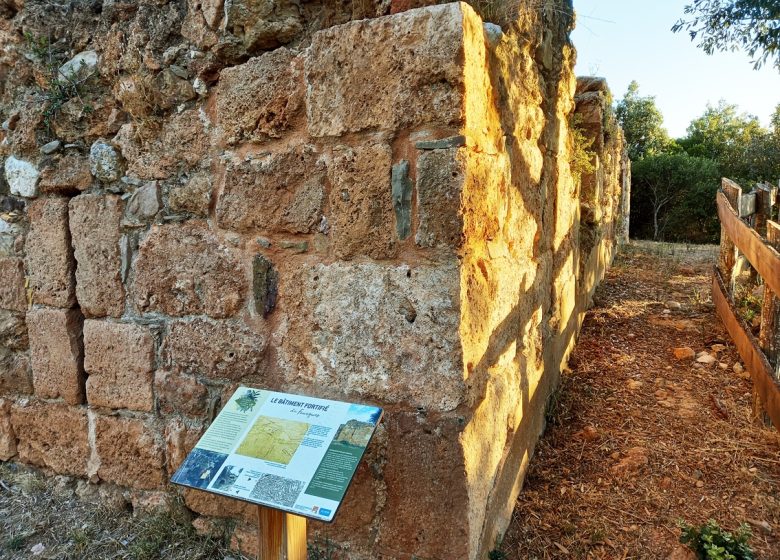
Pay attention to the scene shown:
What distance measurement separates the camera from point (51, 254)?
2.29 meters

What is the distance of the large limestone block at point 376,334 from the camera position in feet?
5.33

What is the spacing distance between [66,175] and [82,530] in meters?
1.45

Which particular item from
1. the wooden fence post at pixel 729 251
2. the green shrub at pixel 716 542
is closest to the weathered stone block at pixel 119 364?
the green shrub at pixel 716 542

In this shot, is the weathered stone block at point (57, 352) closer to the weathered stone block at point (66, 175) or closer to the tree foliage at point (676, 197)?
the weathered stone block at point (66, 175)

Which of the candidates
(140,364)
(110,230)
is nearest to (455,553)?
(140,364)

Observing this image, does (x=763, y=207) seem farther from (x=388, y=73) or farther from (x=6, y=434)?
(x=6, y=434)

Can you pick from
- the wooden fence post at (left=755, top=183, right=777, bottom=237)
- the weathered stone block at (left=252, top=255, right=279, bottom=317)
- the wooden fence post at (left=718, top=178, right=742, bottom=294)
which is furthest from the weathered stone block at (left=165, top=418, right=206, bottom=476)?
the wooden fence post at (left=755, top=183, right=777, bottom=237)

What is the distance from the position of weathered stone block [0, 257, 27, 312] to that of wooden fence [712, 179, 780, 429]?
342cm

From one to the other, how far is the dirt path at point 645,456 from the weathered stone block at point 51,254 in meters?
2.08

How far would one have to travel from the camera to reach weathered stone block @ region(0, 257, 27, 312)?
2.40m

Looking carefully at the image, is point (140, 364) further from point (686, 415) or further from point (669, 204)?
point (669, 204)

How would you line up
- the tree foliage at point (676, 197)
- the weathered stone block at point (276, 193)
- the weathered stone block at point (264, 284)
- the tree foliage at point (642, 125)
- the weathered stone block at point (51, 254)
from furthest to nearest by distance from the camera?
1. the tree foliage at point (642, 125)
2. the tree foliage at point (676, 197)
3. the weathered stone block at point (51, 254)
4. the weathered stone block at point (264, 284)
5. the weathered stone block at point (276, 193)

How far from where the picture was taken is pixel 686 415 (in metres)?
2.87

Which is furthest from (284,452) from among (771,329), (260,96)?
(771,329)
